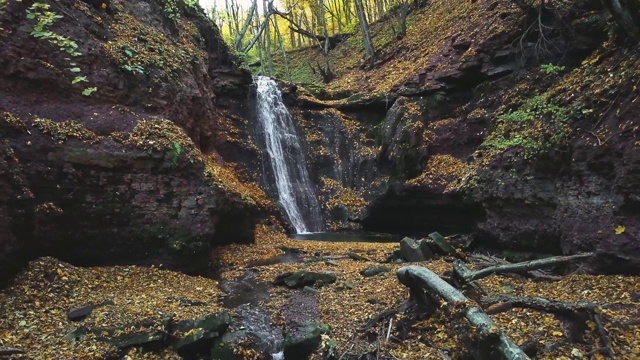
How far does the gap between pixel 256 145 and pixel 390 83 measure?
24.4ft

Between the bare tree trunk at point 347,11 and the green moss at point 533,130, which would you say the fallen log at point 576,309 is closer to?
the green moss at point 533,130

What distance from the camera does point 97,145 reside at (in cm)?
783

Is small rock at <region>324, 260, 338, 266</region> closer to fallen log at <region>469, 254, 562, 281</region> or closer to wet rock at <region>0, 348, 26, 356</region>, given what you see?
fallen log at <region>469, 254, 562, 281</region>

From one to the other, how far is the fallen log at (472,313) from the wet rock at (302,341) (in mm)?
1499

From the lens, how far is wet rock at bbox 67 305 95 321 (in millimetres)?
5531

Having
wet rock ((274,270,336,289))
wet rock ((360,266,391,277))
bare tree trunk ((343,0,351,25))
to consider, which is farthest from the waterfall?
bare tree trunk ((343,0,351,25))

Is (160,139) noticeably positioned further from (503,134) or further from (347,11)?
(347,11)

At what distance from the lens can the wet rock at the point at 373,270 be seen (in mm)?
8557

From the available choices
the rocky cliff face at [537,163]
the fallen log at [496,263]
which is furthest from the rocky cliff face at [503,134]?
the fallen log at [496,263]

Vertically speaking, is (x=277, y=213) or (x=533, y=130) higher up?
(x=533, y=130)

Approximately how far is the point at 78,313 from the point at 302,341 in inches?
134

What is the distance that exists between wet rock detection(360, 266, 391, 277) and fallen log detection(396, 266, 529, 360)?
3.10 metres

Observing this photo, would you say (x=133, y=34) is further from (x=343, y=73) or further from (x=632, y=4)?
(x=343, y=73)

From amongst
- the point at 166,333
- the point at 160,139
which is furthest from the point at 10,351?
the point at 160,139
